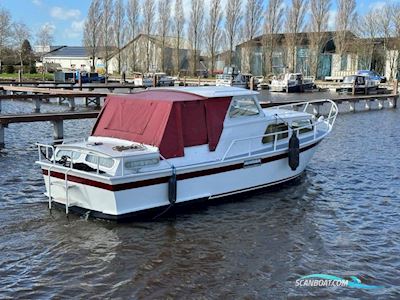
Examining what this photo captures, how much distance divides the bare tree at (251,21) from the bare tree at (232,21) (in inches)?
51.9

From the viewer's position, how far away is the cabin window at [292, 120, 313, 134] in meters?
13.1

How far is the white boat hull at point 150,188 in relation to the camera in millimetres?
9227

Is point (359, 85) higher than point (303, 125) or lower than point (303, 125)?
higher

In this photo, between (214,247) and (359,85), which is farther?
(359,85)

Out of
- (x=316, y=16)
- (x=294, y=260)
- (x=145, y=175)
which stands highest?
(x=316, y=16)

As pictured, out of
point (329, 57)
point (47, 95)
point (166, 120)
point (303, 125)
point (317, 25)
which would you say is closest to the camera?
point (166, 120)

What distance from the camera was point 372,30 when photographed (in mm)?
72312

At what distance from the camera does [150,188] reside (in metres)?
9.48

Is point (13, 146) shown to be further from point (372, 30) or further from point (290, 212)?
point (372, 30)

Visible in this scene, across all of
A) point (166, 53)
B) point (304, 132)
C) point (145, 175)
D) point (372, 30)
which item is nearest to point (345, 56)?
point (372, 30)

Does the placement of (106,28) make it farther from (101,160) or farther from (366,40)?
(101,160)

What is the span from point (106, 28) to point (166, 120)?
75996 millimetres

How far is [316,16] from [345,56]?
7998 millimetres

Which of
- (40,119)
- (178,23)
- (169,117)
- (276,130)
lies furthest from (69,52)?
(169,117)
